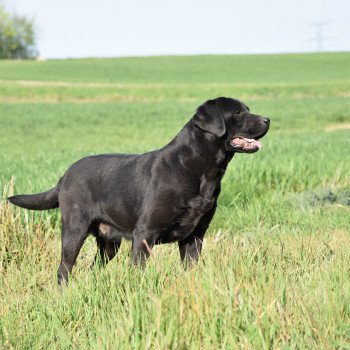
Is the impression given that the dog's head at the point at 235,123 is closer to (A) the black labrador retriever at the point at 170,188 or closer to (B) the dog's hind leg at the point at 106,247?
(A) the black labrador retriever at the point at 170,188

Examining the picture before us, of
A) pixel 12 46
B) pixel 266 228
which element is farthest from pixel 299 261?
pixel 12 46

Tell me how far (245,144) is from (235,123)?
6.9 inches

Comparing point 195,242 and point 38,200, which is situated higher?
point 38,200

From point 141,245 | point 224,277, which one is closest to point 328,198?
point 141,245

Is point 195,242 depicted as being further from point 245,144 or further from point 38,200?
point 38,200

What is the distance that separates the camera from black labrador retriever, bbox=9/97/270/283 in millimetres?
5070

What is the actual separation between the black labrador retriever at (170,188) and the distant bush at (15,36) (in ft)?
336

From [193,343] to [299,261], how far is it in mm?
1801

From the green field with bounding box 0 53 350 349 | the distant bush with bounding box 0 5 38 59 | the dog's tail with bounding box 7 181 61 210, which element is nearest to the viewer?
the green field with bounding box 0 53 350 349

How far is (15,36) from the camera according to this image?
362 feet

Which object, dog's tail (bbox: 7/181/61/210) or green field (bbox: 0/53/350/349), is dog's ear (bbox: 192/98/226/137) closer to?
green field (bbox: 0/53/350/349)

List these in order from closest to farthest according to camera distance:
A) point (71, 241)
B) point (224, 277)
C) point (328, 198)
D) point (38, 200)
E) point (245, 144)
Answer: point (224, 277) → point (245, 144) → point (71, 241) → point (38, 200) → point (328, 198)

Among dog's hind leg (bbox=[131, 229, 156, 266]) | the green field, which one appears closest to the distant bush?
the green field

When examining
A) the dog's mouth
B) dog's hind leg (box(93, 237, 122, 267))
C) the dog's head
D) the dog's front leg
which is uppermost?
the dog's head
